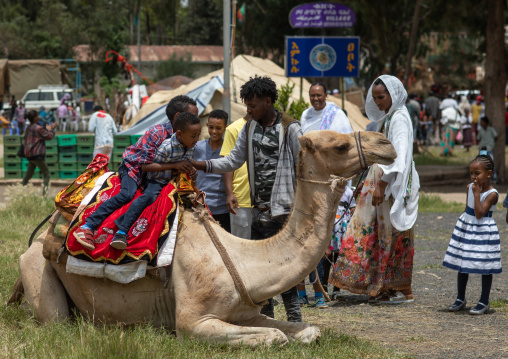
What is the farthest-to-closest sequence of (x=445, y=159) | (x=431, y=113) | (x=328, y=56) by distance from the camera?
(x=431, y=113), (x=445, y=159), (x=328, y=56)

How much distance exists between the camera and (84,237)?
505cm

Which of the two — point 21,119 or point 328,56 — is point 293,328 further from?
point 21,119

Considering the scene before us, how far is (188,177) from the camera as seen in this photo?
538 centimetres

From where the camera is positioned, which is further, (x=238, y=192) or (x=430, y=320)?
(x=238, y=192)

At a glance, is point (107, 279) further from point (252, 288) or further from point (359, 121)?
point (359, 121)

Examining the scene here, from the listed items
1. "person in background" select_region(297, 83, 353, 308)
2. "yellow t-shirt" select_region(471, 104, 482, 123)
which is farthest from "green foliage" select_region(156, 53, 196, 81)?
"person in background" select_region(297, 83, 353, 308)

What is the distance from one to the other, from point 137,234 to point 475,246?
331cm

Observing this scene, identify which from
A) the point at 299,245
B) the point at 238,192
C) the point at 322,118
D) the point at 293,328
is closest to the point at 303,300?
the point at 238,192

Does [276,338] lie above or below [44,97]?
below

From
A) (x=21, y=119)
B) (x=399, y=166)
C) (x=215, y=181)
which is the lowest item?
(x=21, y=119)

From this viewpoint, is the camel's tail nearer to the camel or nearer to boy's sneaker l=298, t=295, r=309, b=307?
the camel

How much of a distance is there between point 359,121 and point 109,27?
93.1 feet

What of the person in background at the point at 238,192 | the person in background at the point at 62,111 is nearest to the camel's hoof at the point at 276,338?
the person in background at the point at 238,192

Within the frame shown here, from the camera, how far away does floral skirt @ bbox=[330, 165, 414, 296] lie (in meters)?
7.02
